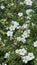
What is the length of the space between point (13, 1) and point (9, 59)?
1.39 m

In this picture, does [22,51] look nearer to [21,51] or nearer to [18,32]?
[21,51]

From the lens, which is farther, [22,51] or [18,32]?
[18,32]

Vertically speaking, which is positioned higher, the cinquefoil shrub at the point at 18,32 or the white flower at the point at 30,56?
the cinquefoil shrub at the point at 18,32

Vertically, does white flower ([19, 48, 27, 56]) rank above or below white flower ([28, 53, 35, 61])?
above

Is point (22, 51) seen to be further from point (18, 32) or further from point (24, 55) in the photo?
point (18, 32)

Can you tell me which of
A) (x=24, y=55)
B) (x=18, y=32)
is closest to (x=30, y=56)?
(x=24, y=55)

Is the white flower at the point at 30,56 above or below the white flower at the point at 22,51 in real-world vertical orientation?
below

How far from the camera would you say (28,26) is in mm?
4070

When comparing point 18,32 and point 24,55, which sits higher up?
point 18,32

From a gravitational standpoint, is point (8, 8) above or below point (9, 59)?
above

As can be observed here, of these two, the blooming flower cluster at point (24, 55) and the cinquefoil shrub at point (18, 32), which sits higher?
the cinquefoil shrub at point (18, 32)

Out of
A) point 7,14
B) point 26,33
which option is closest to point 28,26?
point 26,33

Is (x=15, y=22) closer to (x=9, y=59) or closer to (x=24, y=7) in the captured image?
(x=24, y=7)

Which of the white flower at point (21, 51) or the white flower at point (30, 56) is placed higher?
the white flower at point (21, 51)
